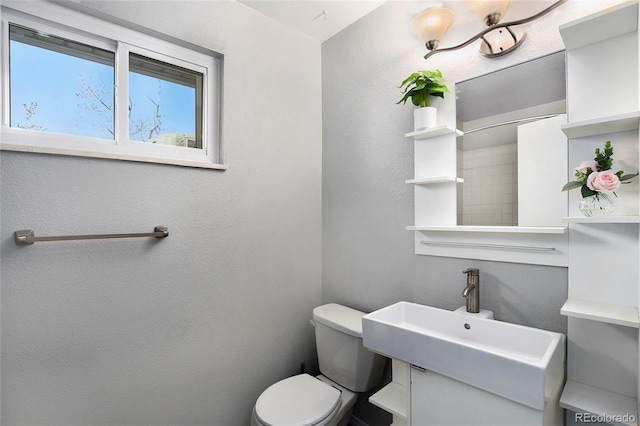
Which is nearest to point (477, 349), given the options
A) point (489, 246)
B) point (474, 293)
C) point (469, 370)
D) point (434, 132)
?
point (469, 370)

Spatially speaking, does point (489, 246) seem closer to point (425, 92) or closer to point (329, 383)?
point (425, 92)

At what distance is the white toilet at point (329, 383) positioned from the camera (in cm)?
138

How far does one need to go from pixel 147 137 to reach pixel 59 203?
46cm

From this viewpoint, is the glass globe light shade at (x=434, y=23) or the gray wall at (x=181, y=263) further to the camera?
the glass globe light shade at (x=434, y=23)

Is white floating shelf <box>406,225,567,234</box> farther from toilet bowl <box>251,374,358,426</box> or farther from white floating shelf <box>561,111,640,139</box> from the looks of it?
toilet bowl <box>251,374,358,426</box>

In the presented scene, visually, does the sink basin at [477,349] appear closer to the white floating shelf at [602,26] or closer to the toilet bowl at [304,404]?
the toilet bowl at [304,404]

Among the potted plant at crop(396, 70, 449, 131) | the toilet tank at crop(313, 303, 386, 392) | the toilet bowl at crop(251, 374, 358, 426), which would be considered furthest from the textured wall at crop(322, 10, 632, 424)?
the toilet bowl at crop(251, 374, 358, 426)

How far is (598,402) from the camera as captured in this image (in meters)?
1.00

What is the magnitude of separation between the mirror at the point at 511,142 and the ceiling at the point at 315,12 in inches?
30.6

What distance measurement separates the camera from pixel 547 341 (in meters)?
1.07

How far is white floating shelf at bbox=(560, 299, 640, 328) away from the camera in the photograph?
915 mm

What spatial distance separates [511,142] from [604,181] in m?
0.39

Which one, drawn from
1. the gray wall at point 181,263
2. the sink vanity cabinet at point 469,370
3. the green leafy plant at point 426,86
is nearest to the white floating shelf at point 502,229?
the sink vanity cabinet at point 469,370

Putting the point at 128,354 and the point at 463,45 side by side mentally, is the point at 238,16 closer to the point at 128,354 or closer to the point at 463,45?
the point at 463,45
